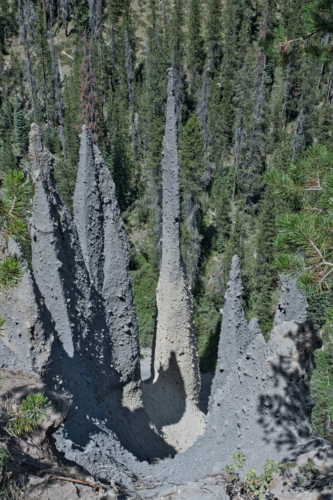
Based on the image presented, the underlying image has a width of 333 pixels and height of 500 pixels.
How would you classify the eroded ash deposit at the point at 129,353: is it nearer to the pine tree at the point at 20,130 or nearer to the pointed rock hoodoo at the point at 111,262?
the pointed rock hoodoo at the point at 111,262

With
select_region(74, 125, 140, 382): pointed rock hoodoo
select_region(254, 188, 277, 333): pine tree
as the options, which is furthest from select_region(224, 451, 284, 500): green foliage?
select_region(254, 188, 277, 333): pine tree

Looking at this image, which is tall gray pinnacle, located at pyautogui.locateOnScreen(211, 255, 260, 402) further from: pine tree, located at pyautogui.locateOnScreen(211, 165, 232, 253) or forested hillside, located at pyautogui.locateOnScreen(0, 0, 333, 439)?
pine tree, located at pyautogui.locateOnScreen(211, 165, 232, 253)

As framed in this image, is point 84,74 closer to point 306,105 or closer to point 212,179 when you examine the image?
point 212,179

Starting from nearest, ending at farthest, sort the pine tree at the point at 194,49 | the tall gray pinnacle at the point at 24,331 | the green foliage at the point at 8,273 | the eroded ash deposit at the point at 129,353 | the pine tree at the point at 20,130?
the green foliage at the point at 8,273 → the eroded ash deposit at the point at 129,353 → the tall gray pinnacle at the point at 24,331 → the pine tree at the point at 20,130 → the pine tree at the point at 194,49

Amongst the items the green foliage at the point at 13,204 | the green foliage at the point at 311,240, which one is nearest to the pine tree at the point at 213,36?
the green foliage at the point at 311,240

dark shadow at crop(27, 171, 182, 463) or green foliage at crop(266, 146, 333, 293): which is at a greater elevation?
green foliage at crop(266, 146, 333, 293)

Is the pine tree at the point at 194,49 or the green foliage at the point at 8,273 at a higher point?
the pine tree at the point at 194,49

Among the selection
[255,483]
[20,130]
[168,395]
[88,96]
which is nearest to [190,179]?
[88,96]
